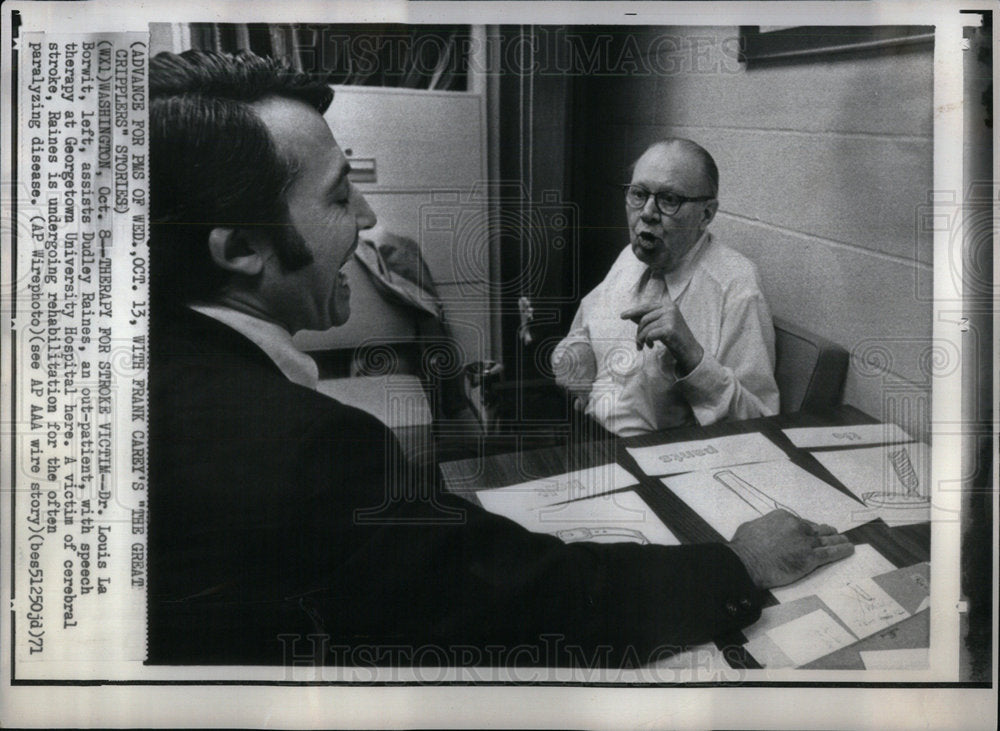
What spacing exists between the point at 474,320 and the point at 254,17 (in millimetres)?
471

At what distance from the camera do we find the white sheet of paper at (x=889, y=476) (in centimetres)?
133

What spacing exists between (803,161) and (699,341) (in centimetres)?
26

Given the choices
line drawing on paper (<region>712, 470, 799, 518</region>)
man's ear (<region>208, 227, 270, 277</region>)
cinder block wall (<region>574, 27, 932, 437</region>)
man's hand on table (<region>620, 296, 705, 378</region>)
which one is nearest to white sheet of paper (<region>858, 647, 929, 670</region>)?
line drawing on paper (<region>712, 470, 799, 518</region>)

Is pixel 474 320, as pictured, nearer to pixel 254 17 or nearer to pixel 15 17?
pixel 254 17

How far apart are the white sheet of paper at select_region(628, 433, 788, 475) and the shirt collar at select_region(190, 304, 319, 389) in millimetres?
430

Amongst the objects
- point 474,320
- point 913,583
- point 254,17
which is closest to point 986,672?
point 913,583

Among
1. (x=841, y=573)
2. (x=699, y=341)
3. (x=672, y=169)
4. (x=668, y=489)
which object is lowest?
(x=841, y=573)

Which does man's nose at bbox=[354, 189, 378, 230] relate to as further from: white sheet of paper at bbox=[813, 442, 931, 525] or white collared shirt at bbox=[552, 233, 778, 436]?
white sheet of paper at bbox=[813, 442, 931, 525]

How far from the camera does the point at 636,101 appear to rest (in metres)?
1.31

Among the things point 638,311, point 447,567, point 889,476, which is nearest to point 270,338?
point 447,567

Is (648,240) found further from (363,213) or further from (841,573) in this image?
(841,573)

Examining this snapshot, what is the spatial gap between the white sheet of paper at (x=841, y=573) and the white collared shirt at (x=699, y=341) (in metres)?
0.21

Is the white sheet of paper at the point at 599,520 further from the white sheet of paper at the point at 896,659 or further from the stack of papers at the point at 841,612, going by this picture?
the white sheet of paper at the point at 896,659

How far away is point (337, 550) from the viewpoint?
4.30ft
